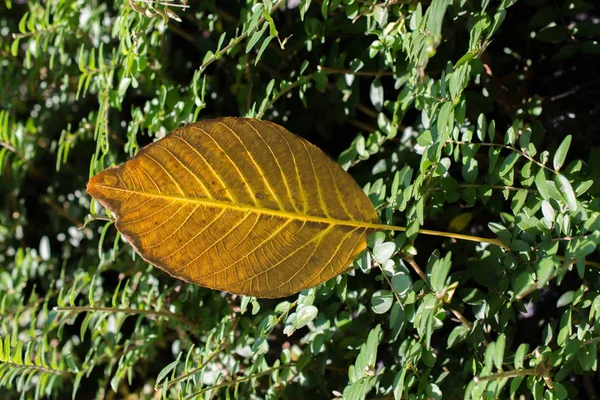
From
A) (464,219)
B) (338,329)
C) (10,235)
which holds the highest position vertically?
(10,235)

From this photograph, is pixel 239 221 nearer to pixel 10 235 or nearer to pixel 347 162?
pixel 347 162

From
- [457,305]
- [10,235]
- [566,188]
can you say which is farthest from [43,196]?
[566,188]

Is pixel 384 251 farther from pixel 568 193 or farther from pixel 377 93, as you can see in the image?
pixel 377 93

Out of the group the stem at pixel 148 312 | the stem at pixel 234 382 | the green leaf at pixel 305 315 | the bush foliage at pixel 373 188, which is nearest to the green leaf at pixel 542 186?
the bush foliage at pixel 373 188

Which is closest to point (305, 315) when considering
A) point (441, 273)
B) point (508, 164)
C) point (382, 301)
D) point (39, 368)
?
point (382, 301)

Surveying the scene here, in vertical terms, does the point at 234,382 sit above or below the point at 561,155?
below

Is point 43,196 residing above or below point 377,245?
above

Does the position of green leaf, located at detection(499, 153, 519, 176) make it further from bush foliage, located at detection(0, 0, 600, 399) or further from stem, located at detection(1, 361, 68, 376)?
stem, located at detection(1, 361, 68, 376)

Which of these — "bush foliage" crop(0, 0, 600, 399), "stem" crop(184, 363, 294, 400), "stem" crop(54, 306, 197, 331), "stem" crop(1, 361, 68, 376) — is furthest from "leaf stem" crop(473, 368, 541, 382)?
"stem" crop(1, 361, 68, 376)
